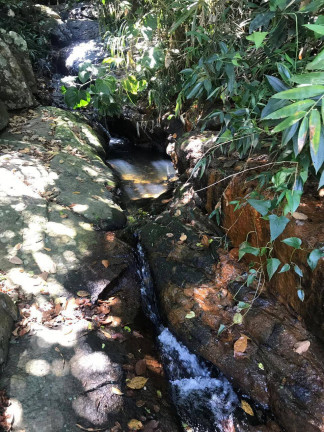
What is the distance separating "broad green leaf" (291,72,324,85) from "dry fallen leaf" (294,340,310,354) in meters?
2.25

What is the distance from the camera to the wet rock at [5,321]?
265 centimetres

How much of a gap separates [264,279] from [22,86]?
23.1ft

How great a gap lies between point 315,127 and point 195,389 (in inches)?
107

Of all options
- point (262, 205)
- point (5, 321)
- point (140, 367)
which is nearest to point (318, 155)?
point (262, 205)

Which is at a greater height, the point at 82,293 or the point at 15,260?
the point at 15,260

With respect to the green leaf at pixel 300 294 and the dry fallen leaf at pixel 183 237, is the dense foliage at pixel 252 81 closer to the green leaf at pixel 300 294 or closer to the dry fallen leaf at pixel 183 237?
the green leaf at pixel 300 294

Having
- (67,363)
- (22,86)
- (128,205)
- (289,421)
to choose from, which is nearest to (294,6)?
(289,421)

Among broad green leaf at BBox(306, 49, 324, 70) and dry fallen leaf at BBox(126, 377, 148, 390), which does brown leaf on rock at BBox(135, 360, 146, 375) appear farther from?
broad green leaf at BBox(306, 49, 324, 70)

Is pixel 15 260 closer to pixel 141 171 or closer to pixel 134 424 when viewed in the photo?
pixel 134 424

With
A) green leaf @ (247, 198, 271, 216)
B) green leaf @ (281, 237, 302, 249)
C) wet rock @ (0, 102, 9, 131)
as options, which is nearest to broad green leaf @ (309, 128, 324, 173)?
green leaf @ (247, 198, 271, 216)

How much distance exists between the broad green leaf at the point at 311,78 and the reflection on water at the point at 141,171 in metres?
4.79

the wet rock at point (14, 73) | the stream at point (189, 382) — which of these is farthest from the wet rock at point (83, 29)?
the stream at point (189, 382)

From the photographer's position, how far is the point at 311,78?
1313mm

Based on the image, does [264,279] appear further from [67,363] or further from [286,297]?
[67,363]
